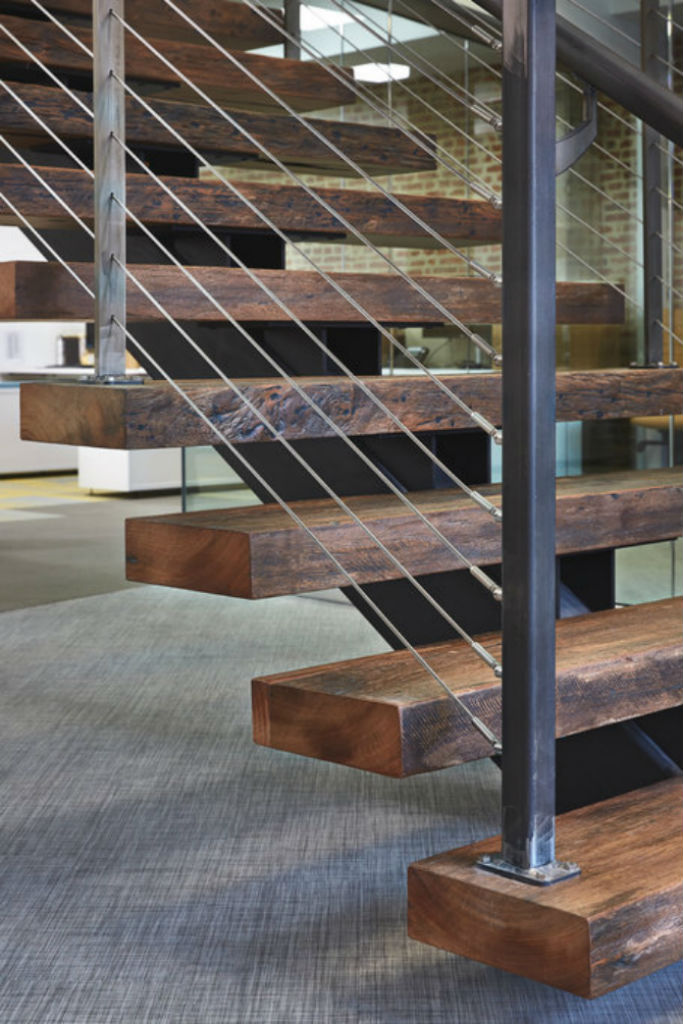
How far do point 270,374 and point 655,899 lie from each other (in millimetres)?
1214

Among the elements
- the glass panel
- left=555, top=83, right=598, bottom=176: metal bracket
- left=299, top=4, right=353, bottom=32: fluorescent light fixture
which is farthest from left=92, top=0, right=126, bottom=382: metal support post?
the glass panel

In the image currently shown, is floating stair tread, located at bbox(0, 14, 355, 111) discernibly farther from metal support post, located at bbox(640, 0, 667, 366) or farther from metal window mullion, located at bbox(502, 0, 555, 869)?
metal window mullion, located at bbox(502, 0, 555, 869)

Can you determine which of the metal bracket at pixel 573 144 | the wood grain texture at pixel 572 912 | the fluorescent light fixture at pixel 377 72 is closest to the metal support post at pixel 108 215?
the metal bracket at pixel 573 144

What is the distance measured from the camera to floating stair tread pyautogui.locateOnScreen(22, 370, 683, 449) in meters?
1.69

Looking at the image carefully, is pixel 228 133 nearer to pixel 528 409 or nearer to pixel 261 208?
pixel 261 208

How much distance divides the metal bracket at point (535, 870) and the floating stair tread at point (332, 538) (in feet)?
1.34

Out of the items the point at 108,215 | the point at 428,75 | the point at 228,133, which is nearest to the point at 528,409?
the point at 108,215

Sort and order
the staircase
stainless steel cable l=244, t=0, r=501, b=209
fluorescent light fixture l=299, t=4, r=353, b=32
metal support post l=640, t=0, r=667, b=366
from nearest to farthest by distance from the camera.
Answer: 1. the staircase
2. stainless steel cable l=244, t=0, r=501, b=209
3. metal support post l=640, t=0, r=667, b=366
4. fluorescent light fixture l=299, t=4, r=353, b=32

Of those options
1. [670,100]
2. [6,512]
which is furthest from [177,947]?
[6,512]

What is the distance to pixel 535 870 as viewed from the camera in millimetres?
1367

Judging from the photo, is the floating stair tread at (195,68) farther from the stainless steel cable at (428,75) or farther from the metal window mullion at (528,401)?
the metal window mullion at (528,401)

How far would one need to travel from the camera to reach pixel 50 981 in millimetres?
1936

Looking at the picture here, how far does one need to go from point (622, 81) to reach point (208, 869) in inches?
57.7

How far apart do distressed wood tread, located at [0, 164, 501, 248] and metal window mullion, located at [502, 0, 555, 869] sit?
2.41ft
